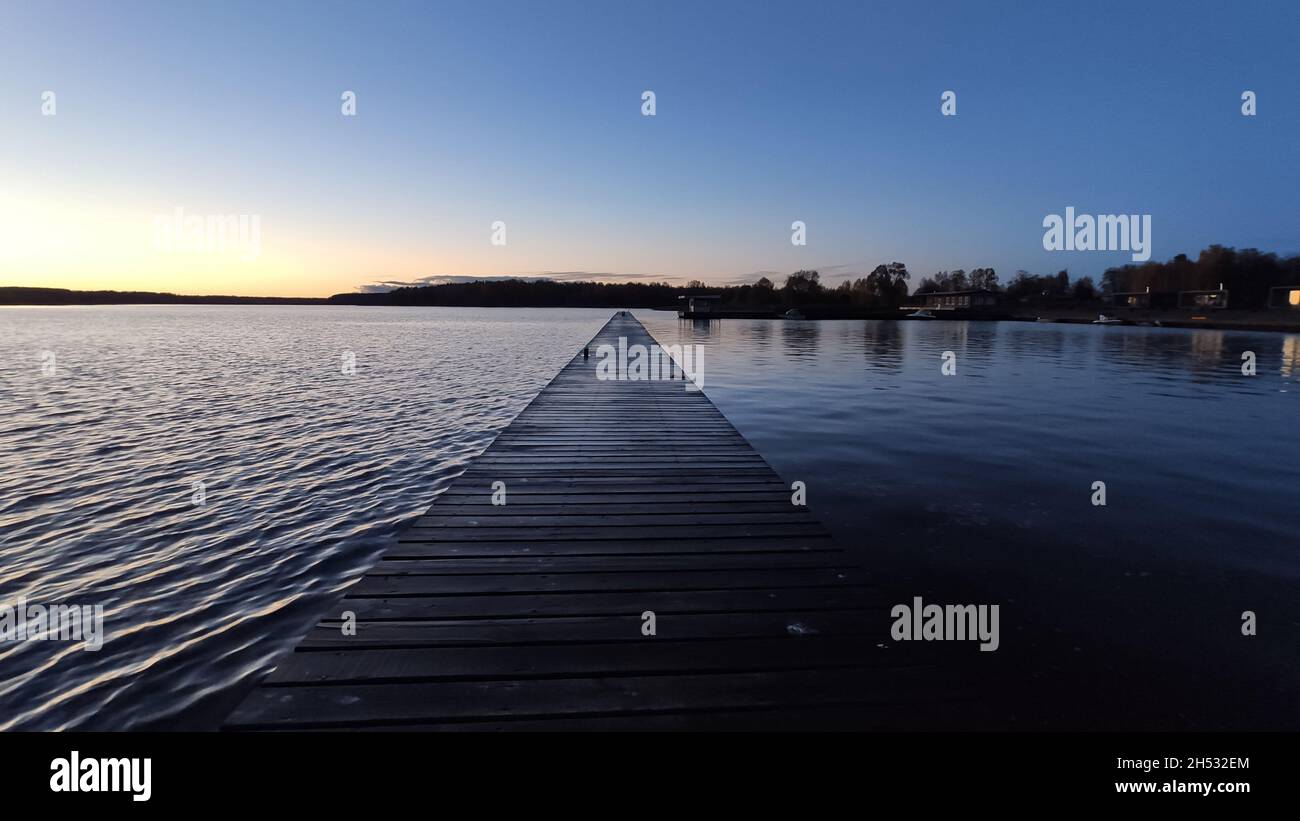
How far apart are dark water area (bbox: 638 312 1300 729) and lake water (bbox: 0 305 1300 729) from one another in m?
0.04

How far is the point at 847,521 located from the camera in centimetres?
794

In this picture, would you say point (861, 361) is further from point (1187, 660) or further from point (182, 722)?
point (182, 722)

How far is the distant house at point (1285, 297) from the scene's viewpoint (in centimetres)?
7738

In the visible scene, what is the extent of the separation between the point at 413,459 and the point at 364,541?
4.42 metres

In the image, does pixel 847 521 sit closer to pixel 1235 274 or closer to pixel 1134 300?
pixel 1134 300

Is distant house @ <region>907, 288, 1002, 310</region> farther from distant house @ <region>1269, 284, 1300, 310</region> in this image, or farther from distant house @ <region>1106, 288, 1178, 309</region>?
distant house @ <region>1269, 284, 1300, 310</region>

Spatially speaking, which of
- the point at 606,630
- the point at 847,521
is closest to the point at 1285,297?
the point at 847,521

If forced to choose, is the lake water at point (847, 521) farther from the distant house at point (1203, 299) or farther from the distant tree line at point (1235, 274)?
the distant tree line at point (1235, 274)

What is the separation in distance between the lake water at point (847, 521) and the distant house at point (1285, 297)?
83.7 meters

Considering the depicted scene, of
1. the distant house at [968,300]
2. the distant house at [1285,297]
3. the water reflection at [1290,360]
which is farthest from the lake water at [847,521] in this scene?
the distant house at [968,300]

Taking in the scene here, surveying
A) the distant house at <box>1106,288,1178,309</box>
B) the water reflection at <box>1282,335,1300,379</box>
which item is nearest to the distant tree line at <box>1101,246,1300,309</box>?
the distant house at <box>1106,288,1178,309</box>

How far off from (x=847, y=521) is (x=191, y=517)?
8845 mm
